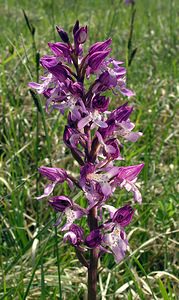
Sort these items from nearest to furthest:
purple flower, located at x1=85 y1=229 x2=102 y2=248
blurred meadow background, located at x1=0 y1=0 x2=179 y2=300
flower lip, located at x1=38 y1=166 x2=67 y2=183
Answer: purple flower, located at x1=85 y1=229 x2=102 y2=248
flower lip, located at x1=38 y1=166 x2=67 y2=183
blurred meadow background, located at x1=0 y1=0 x2=179 y2=300

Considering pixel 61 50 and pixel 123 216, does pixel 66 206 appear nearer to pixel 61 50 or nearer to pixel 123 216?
pixel 123 216

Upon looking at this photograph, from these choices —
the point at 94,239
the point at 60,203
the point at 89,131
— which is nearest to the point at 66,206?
Result: the point at 60,203

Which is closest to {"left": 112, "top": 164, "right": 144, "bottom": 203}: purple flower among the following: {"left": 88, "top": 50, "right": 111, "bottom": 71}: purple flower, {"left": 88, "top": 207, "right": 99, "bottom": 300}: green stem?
{"left": 88, "top": 207, "right": 99, "bottom": 300}: green stem

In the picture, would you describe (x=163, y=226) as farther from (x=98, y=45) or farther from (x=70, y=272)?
(x=98, y=45)

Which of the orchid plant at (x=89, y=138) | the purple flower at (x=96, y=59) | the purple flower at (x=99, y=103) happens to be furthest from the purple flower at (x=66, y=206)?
the purple flower at (x=96, y=59)

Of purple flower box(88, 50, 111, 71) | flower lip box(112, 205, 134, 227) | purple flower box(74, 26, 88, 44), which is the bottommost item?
flower lip box(112, 205, 134, 227)

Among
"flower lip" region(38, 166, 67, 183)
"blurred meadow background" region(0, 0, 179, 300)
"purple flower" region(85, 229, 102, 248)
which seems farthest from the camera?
"blurred meadow background" region(0, 0, 179, 300)

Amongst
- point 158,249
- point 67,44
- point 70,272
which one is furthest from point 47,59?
point 158,249

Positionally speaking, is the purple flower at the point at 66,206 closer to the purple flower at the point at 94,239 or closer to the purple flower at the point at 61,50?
the purple flower at the point at 94,239

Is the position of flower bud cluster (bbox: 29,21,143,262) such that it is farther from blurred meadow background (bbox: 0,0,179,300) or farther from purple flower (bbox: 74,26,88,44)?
blurred meadow background (bbox: 0,0,179,300)
